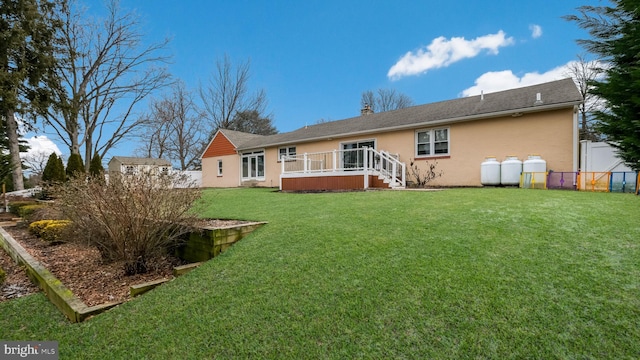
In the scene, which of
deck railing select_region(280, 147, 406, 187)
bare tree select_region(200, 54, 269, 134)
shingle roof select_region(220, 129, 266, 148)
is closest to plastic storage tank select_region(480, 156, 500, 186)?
deck railing select_region(280, 147, 406, 187)

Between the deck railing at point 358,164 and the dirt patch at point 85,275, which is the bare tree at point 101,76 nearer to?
the deck railing at point 358,164

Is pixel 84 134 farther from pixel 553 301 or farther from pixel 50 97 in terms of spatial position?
pixel 553 301

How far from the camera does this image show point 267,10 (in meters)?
15.3

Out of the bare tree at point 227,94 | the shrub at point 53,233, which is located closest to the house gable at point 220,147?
the bare tree at point 227,94

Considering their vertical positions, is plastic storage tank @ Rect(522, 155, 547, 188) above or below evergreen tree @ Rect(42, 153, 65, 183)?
below

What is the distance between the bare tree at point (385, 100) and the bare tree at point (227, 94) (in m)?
11.7

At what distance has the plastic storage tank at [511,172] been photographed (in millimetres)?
9852

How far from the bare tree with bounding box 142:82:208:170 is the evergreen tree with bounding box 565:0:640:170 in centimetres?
3216

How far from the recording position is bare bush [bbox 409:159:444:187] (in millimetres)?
12062

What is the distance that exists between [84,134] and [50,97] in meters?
3.21

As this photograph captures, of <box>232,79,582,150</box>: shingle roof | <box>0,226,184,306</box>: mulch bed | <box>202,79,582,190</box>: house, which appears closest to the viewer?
<box>0,226,184,306</box>: mulch bed

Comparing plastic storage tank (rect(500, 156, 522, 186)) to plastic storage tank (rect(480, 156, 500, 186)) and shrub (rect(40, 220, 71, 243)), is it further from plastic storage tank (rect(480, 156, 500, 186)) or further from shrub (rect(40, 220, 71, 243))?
shrub (rect(40, 220, 71, 243))

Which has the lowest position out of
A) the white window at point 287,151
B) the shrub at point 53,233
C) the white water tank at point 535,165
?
the shrub at point 53,233

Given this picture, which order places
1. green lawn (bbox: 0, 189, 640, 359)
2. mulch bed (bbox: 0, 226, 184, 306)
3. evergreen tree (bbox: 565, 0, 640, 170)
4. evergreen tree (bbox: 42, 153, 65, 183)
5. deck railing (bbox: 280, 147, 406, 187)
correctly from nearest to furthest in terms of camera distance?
evergreen tree (bbox: 565, 0, 640, 170) < green lawn (bbox: 0, 189, 640, 359) < mulch bed (bbox: 0, 226, 184, 306) < deck railing (bbox: 280, 147, 406, 187) < evergreen tree (bbox: 42, 153, 65, 183)
